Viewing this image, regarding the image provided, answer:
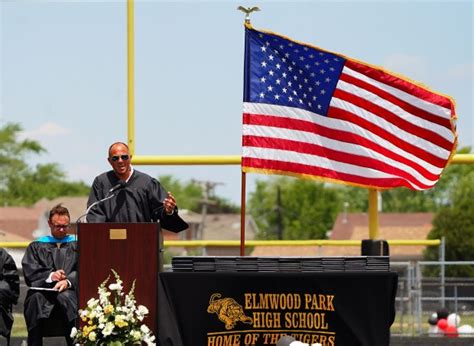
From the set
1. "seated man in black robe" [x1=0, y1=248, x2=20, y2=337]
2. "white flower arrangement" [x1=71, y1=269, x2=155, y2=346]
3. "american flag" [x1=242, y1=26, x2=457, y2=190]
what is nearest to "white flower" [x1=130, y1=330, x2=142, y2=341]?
"white flower arrangement" [x1=71, y1=269, x2=155, y2=346]

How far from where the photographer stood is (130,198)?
33.9 ft

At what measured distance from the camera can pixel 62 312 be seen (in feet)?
34.0

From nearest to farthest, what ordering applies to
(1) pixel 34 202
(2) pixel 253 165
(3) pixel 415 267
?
1. (2) pixel 253 165
2. (3) pixel 415 267
3. (1) pixel 34 202

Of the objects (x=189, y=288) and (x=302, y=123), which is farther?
(x=302, y=123)

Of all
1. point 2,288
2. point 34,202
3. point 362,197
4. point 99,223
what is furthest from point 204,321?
point 362,197

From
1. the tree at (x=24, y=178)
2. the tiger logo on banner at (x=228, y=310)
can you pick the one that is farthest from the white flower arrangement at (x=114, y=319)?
the tree at (x=24, y=178)

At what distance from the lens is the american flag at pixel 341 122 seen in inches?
462

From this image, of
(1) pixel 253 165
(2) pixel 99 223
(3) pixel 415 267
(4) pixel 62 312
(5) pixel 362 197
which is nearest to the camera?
(2) pixel 99 223

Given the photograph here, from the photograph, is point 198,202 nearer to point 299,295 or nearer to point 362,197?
point 362,197

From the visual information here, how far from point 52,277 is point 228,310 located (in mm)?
1633

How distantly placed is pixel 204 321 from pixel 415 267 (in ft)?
36.1

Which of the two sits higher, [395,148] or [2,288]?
[395,148]

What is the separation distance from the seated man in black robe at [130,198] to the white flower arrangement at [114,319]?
1024mm

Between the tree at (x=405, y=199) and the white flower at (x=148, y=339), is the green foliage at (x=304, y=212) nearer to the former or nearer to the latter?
the tree at (x=405, y=199)
